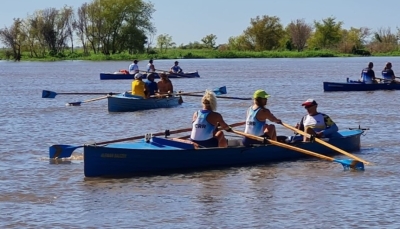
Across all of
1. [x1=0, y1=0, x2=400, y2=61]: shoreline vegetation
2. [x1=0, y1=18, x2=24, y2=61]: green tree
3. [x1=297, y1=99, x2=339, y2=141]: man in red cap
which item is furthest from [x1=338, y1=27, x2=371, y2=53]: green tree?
[x1=297, y1=99, x2=339, y2=141]: man in red cap

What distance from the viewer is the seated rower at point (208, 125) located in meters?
16.2

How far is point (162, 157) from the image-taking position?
628 inches

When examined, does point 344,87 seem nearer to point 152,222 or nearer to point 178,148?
point 178,148

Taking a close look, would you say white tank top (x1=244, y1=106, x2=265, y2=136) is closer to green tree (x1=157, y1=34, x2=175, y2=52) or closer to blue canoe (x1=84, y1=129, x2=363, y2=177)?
blue canoe (x1=84, y1=129, x2=363, y2=177)

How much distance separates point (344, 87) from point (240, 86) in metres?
10.7

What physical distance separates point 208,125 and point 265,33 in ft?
413

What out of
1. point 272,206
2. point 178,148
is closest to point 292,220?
point 272,206

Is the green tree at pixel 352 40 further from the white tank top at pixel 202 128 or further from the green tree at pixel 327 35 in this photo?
the white tank top at pixel 202 128

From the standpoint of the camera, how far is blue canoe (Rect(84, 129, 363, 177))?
50.8 ft

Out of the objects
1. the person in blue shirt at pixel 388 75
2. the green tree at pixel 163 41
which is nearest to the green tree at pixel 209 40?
the green tree at pixel 163 41

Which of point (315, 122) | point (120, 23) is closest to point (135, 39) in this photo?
point (120, 23)

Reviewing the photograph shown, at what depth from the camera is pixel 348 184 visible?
15.5m

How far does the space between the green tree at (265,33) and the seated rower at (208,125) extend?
410ft

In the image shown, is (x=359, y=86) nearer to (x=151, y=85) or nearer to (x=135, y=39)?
(x=151, y=85)
